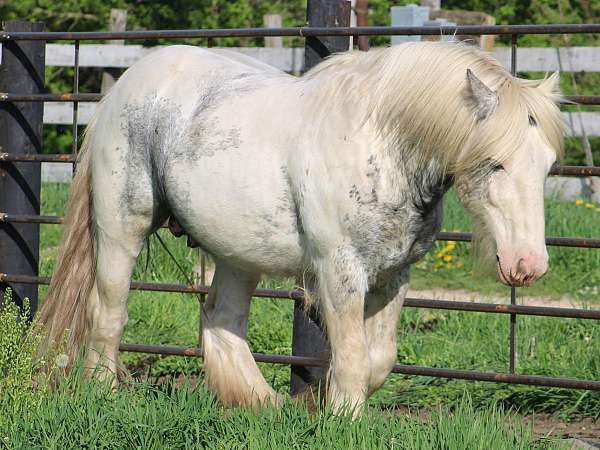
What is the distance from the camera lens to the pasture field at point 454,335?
4.95 meters

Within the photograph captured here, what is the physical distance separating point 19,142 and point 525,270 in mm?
2981

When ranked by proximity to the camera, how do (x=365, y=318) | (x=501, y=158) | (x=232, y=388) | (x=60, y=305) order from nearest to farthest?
1. (x=501, y=158)
2. (x=365, y=318)
3. (x=232, y=388)
4. (x=60, y=305)

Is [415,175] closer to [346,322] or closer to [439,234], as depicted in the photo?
[346,322]

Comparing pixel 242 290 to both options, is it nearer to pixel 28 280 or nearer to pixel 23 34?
pixel 28 280

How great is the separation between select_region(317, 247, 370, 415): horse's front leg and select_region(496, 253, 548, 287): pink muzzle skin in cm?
52

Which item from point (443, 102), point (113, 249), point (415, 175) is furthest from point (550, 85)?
point (113, 249)

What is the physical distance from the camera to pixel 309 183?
3.57m

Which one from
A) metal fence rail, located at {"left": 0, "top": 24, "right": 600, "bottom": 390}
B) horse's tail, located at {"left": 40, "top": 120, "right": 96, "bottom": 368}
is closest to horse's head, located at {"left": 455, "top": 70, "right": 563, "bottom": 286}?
metal fence rail, located at {"left": 0, "top": 24, "right": 600, "bottom": 390}

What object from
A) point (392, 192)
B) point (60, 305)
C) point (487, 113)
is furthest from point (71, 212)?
point (487, 113)

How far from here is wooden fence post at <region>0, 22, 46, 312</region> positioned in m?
5.28

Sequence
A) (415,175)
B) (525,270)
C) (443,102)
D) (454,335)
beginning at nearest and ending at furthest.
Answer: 1. (525,270)
2. (443,102)
3. (415,175)
4. (454,335)

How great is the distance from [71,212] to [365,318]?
1.45m

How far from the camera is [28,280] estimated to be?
17.1ft

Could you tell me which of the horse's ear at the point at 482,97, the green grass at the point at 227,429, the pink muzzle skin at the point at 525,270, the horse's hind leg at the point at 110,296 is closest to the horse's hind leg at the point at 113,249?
the horse's hind leg at the point at 110,296
